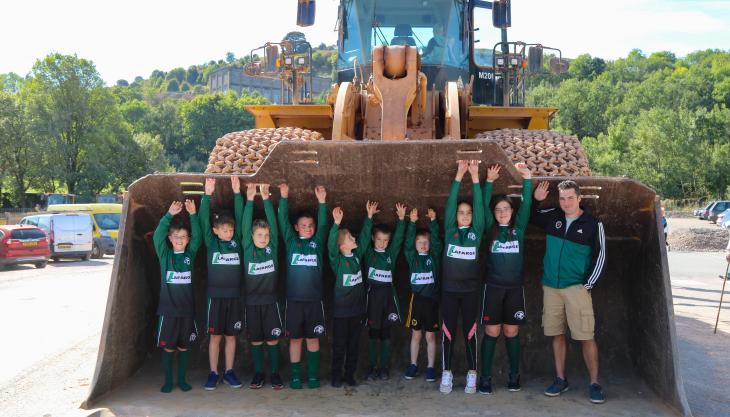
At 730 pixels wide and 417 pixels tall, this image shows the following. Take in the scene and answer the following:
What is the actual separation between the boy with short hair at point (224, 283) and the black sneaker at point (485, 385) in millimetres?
1751

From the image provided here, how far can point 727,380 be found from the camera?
5.55 m

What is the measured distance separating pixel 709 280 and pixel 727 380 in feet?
31.0

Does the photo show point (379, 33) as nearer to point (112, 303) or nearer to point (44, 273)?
point (112, 303)

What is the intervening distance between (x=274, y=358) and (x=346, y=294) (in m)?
0.72

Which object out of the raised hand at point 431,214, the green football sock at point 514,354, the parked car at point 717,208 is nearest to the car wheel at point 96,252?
the raised hand at point 431,214

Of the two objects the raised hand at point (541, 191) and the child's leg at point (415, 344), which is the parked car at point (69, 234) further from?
the raised hand at point (541, 191)

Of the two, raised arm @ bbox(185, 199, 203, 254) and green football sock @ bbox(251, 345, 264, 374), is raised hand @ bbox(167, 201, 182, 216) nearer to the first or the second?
raised arm @ bbox(185, 199, 203, 254)

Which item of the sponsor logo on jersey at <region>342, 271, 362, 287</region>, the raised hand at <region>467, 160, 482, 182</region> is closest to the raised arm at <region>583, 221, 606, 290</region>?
the raised hand at <region>467, 160, 482, 182</region>

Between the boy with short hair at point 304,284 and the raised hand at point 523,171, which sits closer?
the raised hand at point 523,171

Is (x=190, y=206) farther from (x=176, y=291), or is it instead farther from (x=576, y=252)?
(x=576, y=252)

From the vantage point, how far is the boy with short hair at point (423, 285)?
5.25 m

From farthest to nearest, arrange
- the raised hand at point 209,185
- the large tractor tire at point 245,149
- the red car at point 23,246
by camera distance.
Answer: the red car at point 23,246 → the large tractor tire at point 245,149 → the raised hand at point 209,185

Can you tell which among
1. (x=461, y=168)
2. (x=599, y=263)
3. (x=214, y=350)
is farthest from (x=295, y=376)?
(x=599, y=263)

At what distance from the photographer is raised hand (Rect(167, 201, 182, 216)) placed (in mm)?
5113
